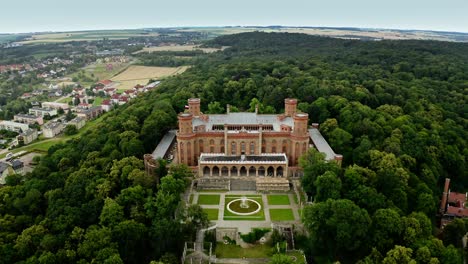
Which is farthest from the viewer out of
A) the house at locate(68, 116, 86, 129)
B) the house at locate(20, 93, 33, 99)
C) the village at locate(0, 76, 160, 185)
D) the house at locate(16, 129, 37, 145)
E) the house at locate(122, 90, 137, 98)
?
the house at locate(20, 93, 33, 99)

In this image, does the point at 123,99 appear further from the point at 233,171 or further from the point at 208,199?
the point at 208,199

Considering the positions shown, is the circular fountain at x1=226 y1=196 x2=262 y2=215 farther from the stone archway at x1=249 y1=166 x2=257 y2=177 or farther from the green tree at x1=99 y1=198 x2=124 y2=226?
the green tree at x1=99 y1=198 x2=124 y2=226

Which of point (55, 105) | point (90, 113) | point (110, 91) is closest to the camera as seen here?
point (90, 113)

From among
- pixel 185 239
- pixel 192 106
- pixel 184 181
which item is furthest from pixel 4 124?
pixel 185 239

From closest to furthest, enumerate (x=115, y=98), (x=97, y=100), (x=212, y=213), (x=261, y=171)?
(x=212, y=213)
(x=261, y=171)
(x=115, y=98)
(x=97, y=100)

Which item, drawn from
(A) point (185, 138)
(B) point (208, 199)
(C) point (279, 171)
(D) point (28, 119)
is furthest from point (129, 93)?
(B) point (208, 199)

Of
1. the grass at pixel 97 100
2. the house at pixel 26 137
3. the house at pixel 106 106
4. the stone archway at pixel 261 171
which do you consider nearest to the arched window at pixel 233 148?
the stone archway at pixel 261 171

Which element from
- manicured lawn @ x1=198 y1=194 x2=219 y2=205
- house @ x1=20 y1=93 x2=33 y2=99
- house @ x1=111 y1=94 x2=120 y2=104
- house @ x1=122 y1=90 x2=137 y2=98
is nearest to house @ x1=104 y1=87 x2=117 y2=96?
house @ x1=122 y1=90 x2=137 y2=98
